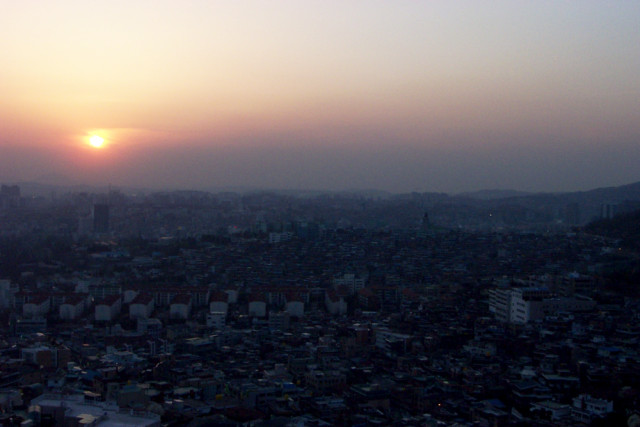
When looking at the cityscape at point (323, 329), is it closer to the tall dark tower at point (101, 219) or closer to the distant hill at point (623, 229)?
the distant hill at point (623, 229)

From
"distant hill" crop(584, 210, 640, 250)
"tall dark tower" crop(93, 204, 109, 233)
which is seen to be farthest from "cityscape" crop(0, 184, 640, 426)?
"tall dark tower" crop(93, 204, 109, 233)

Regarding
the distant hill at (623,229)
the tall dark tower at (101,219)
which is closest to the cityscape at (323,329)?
the distant hill at (623,229)

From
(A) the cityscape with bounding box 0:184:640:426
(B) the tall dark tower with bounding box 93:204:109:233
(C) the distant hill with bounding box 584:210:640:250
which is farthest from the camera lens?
(B) the tall dark tower with bounding box 93:204:109:233

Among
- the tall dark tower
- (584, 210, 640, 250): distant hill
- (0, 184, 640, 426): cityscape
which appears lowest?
(0, 184, 640, 426): cityscape

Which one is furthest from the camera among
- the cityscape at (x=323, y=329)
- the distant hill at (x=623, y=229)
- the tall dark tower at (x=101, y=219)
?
the tall dark tower at (x=101, y=219)

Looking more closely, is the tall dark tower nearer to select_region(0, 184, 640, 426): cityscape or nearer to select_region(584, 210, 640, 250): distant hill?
select_region(0, 184, 640, 426): cityscape

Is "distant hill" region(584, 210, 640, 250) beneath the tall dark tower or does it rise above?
above

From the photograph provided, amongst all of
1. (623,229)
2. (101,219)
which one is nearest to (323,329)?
(623,229)

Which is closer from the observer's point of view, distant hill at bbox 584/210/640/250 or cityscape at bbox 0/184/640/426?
cityscape at bbox 0/184/640/426

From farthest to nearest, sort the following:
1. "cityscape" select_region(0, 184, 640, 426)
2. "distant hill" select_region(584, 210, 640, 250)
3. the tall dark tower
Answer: the tall dark tower
"distant hill" select_region(584, 210, 640, 250)
"cityscape" select_region(0, 184, 640, 426)
